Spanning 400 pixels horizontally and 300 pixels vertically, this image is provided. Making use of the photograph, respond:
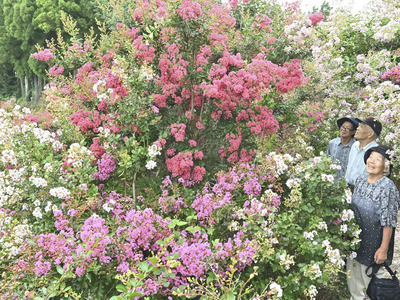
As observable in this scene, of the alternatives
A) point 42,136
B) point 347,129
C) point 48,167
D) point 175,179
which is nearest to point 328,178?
point 347,129

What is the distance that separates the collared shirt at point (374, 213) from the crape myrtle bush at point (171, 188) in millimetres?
171

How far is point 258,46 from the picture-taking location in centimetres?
406

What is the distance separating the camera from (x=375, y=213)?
2658 millimetres

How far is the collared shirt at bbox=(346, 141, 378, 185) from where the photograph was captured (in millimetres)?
3207

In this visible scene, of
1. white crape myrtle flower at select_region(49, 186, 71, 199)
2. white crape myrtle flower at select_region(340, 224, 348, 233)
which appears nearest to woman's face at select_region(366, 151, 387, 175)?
white crape myrtle flower at select_region(340, 224, 348, 233)

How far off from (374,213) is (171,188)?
2066mm

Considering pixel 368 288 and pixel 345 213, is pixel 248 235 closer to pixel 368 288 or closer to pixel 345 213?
pixel 345 213

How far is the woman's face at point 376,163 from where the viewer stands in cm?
264

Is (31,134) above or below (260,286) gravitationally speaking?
above

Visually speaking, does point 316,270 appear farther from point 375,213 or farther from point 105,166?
point 105,166

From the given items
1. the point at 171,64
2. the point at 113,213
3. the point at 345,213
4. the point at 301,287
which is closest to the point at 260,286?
the point at 301,287

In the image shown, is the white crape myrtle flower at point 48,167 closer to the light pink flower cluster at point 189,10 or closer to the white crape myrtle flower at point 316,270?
the light pink flower cluster at point 189,10

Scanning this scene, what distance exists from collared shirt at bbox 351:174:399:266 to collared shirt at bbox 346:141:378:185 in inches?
18.0

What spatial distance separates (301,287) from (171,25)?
9.49 feet
